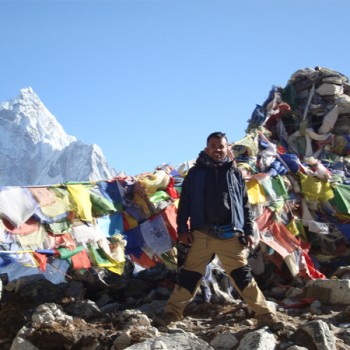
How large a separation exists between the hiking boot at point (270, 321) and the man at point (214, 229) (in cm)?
9

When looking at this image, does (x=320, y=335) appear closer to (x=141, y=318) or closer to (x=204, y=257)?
(x=204, y=257)

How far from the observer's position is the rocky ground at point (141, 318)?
198 inches

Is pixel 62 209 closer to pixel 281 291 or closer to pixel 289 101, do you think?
pixel 281 291

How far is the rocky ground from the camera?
504cm

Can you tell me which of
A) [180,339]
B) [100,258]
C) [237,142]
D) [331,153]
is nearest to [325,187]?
[237,142]

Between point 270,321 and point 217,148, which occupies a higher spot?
point 217,148

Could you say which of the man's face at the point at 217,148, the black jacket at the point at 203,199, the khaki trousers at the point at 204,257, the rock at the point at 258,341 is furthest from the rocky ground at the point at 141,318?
the man's face at the point at 217,148

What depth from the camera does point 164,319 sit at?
5.78 metres

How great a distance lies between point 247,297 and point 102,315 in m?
1.91

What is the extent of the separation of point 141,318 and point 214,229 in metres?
1.29

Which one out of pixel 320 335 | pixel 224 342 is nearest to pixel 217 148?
pixel 224 342

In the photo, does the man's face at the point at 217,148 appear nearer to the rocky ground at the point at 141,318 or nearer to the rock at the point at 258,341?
the rocky ground at the point at 141,318

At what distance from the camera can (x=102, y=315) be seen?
21.0 ft

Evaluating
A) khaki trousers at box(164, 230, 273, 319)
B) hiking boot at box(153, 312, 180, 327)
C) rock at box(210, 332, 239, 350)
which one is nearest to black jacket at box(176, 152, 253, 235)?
khaki trousers at box(164, 230, 273, 319)
